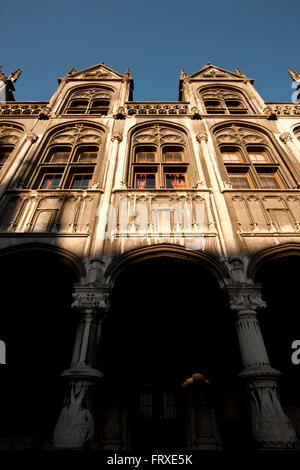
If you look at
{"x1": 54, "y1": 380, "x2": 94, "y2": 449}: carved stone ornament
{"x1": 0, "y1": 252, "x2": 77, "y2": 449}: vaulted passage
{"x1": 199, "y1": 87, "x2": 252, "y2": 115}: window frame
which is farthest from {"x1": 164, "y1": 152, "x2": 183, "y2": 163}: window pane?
{"x1": 54, "y1": 380, "x2": 94, "y2": 449}: carved stone ornament

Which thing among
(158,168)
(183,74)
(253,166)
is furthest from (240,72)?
(158,168)

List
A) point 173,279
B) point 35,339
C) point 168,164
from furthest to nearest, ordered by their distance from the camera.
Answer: point 168,164 → point 35,339 → point 173,279

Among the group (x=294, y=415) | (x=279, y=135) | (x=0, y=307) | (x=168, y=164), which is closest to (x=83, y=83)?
(x=168, y=164)

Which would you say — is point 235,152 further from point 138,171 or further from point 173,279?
point 173,279

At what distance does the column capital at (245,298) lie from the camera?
5770mm

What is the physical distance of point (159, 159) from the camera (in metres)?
10.9

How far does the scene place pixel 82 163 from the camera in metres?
10.5

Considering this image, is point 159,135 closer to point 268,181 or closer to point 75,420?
point 268,181

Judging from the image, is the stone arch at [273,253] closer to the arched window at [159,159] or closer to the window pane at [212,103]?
the arched window at [159,159]

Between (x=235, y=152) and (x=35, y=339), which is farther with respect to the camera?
(x=235, y=152)

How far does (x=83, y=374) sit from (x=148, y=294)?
3.33m

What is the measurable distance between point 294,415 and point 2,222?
387 inches

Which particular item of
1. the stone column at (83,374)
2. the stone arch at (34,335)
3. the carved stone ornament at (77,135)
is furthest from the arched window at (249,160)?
the stone arch at (34,335)

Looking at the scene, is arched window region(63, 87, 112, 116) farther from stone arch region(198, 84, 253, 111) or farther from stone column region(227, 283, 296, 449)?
stone column region(227, 283, 296, 449)
